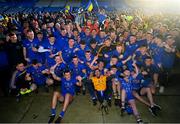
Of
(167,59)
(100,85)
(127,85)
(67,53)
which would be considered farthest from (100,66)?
(167,59)

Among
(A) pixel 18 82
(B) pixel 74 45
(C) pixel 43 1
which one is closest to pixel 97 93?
(B) pixel 74 45

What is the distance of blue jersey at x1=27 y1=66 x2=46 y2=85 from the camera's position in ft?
27.8

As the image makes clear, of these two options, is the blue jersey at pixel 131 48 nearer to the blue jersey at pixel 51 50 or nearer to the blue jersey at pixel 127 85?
the blue jersey at pixel 127 85

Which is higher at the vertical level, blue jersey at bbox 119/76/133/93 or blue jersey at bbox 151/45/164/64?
blue jersey at bbox 151/45/164/64

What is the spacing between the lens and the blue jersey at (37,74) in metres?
8.46

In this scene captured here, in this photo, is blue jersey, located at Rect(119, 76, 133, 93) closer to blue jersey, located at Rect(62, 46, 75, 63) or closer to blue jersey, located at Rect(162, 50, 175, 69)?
blue jersey, located at Rect(162, 50, 175, 69)

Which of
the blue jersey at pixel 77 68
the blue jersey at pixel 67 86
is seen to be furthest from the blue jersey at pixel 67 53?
the blue jersey at pixel 67 86

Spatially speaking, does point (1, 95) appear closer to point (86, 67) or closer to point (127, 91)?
point (86, 67)

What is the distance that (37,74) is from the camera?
27.8 ft

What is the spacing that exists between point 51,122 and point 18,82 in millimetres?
2256

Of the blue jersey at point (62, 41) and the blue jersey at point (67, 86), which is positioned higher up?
the blue jersey at point (62, 41)

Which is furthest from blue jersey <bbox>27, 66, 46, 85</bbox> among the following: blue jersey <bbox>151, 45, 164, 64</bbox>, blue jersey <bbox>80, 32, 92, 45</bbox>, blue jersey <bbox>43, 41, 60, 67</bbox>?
blue jersey <bbox>151, 45, 164, 64</bbox>

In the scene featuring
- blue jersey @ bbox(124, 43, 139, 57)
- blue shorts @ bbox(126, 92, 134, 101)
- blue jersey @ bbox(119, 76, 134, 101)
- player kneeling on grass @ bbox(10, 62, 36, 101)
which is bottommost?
blue shorts @ bbox(126, 92, 134, 101)

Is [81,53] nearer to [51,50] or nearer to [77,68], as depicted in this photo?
[77,68]
